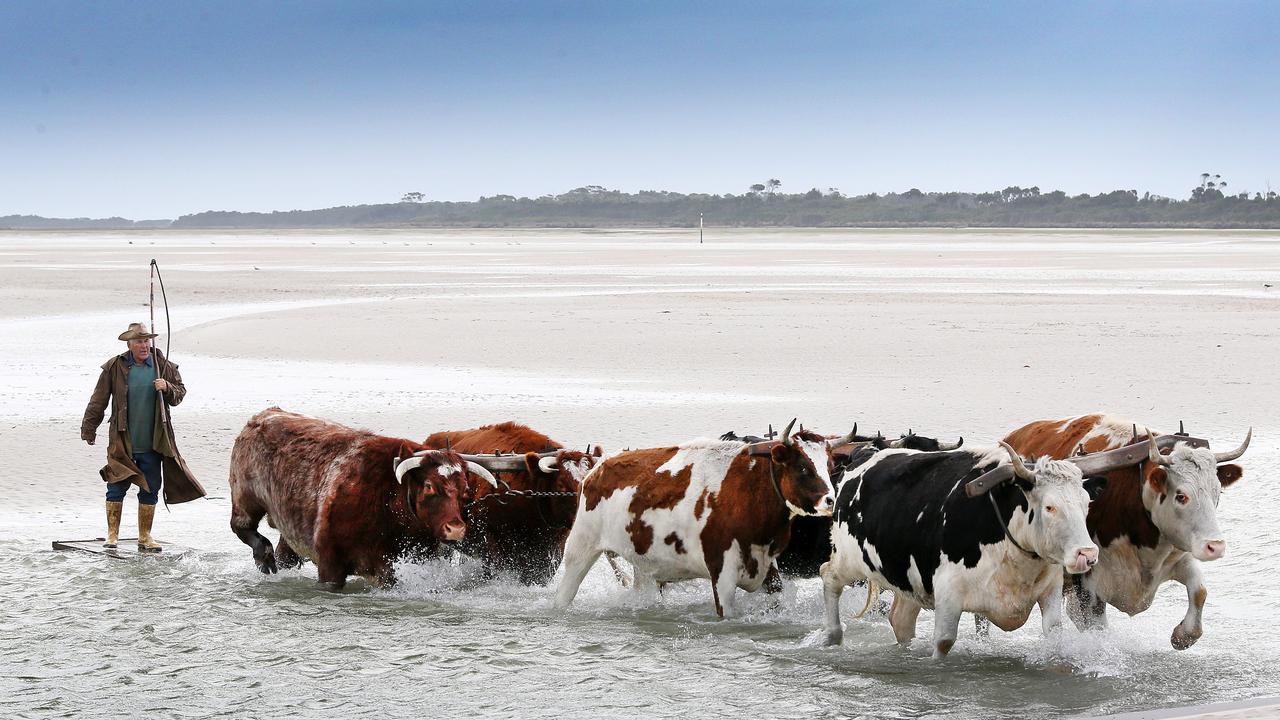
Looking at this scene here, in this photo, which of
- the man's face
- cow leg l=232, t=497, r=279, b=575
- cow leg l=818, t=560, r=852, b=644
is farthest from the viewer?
the man's face

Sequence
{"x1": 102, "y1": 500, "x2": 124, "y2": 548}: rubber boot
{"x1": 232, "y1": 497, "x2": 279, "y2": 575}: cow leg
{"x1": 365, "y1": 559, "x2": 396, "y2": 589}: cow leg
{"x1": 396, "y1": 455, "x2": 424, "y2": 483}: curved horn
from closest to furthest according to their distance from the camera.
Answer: {"x1": 396, "y1": 455, "x2": 424, "y2": 483}: curved horn, {"x1": 365, "y1": 559, "x2": 396, "y2": 589}: cow leg, {"x1": 232, "y1": 497, "x2": 279, "y2": 575}: cow leg, {"x1": 102, "y1": 500, "x2": 124, "y2": 548}: rubber boot

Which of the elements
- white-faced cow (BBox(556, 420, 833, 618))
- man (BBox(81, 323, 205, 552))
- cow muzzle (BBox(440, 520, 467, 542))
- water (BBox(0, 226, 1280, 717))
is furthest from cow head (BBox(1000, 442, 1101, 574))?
man (BBox(81, 323, 205, 552))

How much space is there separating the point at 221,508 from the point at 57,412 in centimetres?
539

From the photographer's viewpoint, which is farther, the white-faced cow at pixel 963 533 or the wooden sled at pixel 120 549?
the wooden sled at pixel 120 549

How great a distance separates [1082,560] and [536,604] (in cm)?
417

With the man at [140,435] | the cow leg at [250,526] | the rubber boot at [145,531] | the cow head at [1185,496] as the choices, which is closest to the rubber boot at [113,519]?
the man at [140,435]

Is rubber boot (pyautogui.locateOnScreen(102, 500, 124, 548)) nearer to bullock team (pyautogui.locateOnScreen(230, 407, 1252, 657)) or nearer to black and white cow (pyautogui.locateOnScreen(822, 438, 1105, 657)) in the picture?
bullock team (pyautogui.locateOnScreen(230, 407, 1252, 657))

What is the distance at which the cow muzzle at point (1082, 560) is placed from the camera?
7273 millimetres

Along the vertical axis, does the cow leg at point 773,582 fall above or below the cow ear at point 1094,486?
below

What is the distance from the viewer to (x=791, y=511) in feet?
30.0

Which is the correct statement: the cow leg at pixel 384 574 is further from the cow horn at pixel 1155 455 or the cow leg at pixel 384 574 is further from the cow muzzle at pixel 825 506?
the cow horn at pixel 1155 455

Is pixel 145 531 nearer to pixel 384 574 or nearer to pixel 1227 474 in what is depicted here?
pixel 384 574

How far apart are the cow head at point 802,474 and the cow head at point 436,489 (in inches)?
87.7

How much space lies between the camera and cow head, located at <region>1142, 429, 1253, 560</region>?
7.77 meters
